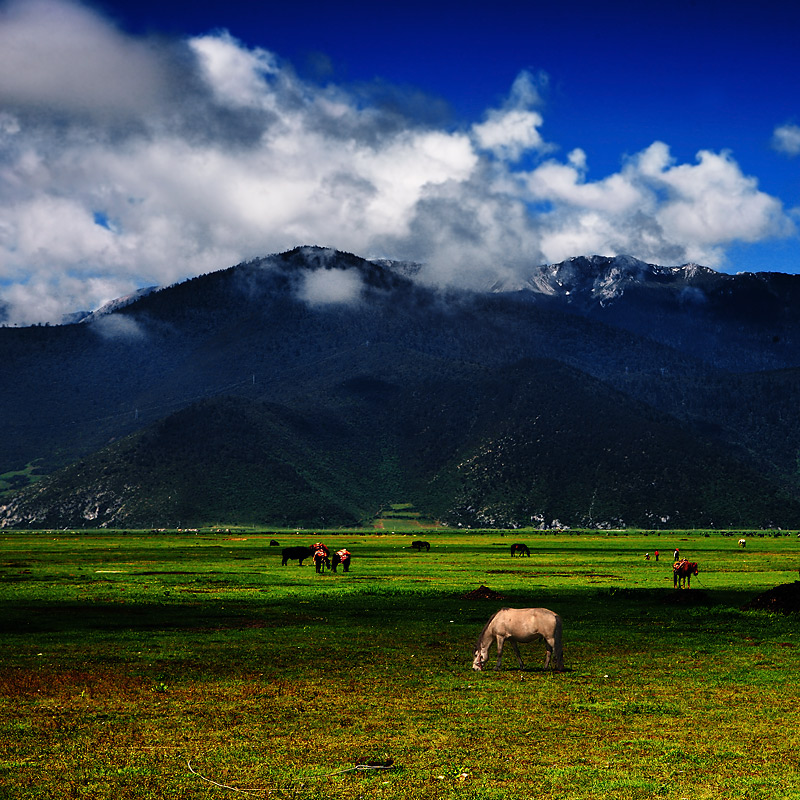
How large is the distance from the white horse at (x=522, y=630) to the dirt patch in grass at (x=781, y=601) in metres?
20.5

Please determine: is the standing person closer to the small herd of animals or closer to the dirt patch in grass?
the dirt patch in grass

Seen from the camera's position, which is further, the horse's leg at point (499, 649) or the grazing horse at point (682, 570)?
the grazing horse at point (682, 570)

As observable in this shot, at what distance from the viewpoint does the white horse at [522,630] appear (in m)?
24.8

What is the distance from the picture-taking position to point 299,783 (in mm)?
14898

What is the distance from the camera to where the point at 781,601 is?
139 feet

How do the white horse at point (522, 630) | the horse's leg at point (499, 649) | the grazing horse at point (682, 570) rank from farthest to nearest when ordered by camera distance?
the grazing horse at point (682, 570)
the horse's leg at point (499, 649)
the white horse at point (522, 630)

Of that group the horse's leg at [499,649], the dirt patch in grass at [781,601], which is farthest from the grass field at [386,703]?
the dirt patch in grass at [781,601]

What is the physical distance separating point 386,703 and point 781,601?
27.5 metres

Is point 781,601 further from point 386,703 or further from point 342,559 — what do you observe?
point 342,559

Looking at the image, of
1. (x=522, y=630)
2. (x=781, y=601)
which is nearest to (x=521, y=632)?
(x=522, y=630)

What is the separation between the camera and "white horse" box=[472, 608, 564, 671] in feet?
81.2

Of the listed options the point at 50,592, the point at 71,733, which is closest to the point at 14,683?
the point at 71,733

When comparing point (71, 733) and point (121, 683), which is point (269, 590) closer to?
point (121, 683)

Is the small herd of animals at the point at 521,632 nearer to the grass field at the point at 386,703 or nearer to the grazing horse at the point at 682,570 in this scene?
the grass field at the point at 386,703
